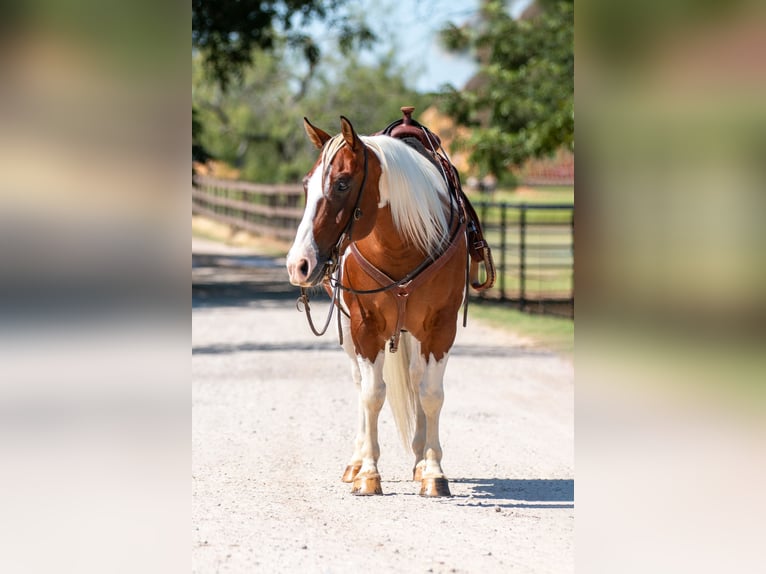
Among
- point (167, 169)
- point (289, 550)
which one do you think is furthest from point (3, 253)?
point (289, 550)

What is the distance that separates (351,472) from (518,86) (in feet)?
38.0

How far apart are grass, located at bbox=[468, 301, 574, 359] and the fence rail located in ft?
1.56

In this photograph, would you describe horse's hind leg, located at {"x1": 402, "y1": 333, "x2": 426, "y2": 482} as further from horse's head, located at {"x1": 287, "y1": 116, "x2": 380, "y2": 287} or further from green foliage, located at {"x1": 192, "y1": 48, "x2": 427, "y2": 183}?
green foliage, located at {"x1": 192, "y1": 48, "x2": 427, "y2": 183}

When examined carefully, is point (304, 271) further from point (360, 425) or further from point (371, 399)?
point (360, 425)

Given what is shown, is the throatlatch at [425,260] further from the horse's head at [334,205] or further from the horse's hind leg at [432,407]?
the horse's hind leg at [432,407]

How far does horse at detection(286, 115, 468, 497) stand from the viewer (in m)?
5.59

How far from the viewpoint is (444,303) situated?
6.06m

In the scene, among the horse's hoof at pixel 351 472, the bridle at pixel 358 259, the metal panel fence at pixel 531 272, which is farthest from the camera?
the metal panel fence at pixel 531 272

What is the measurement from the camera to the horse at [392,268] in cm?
559

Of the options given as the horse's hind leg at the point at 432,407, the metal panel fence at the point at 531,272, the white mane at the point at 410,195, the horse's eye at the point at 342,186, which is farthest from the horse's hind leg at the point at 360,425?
the metal panel fence at the point at 531,272

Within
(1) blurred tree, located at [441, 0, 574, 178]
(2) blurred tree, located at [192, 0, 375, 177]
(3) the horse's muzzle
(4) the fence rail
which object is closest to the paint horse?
(3) the horse's muzzle

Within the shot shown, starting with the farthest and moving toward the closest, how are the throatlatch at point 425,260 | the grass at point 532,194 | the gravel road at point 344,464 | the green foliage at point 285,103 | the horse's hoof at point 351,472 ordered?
the green foliage at point 285,103, the grass at point 532,194, the horse's hoof at point 351,472, the throatlatch at point 425,260, the gravel road at point 344,464

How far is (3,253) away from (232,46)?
764 inches

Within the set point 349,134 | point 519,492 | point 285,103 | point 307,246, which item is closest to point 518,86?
point 519,492
